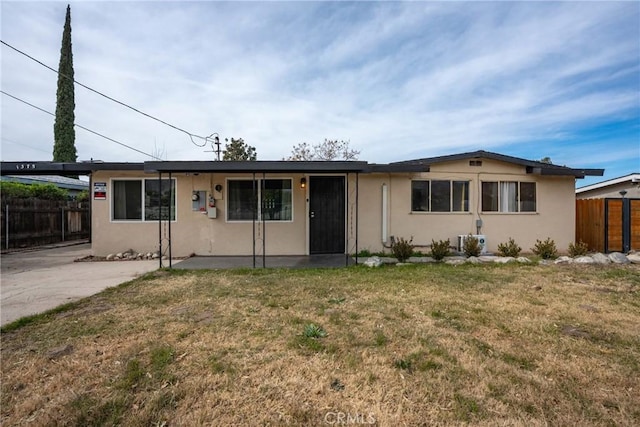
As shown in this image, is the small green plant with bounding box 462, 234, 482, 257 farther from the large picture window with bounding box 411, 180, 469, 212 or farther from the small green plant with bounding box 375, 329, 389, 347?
the small green plant with bounding box 375, 329, 389, 347

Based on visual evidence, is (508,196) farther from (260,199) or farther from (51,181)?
(51,181)

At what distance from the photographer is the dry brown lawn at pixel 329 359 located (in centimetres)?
209

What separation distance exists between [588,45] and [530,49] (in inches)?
58.8

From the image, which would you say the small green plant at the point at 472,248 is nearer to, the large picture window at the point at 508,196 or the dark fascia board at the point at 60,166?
the large picture window at the point at 508,196

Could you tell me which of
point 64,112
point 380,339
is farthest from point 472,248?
point 64,112

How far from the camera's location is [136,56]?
10828mm

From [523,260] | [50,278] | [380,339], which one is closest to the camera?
[380,339]

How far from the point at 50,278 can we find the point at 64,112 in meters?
18.8

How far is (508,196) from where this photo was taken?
9336 mm

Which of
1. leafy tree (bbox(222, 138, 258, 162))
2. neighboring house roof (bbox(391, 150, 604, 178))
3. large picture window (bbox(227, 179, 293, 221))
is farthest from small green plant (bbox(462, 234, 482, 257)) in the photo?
leafy tree (bbox(222, 138, 258, 162))

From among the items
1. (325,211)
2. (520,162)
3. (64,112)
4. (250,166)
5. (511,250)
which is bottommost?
(511,250)

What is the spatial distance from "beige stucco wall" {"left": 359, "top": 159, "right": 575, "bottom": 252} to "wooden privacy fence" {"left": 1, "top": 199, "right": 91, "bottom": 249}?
35.0 ft

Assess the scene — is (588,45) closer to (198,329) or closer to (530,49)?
(530,49)

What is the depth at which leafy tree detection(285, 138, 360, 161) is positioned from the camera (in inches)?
888
